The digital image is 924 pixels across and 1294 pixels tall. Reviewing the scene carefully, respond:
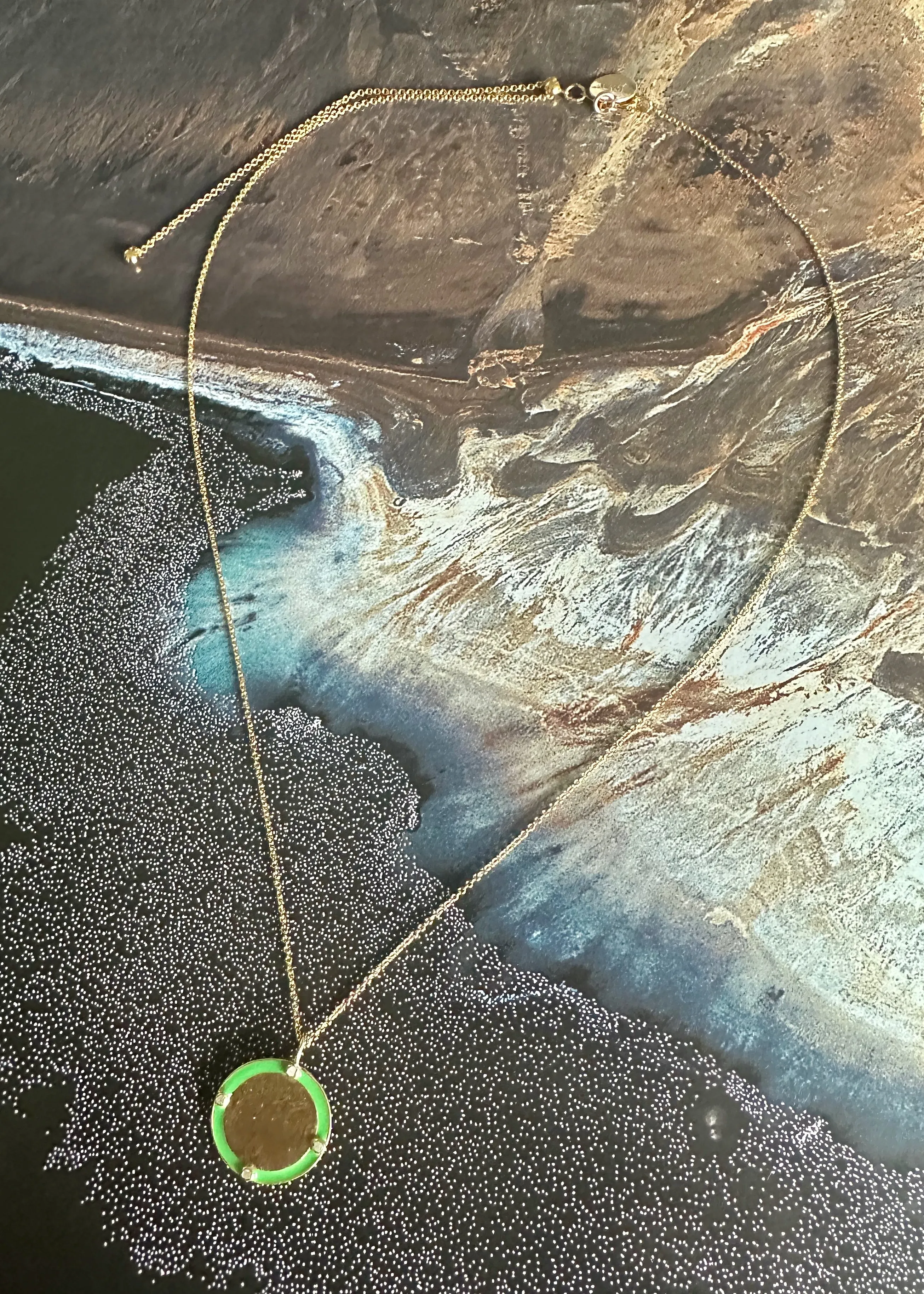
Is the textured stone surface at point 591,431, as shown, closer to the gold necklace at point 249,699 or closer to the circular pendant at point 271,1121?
the gold necklace at point 249,699

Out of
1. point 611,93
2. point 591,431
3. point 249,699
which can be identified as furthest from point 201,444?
point 611,93

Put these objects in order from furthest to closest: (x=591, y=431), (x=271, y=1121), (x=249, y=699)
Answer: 1. (x=591, y=431)
2. (x=249, y=699)
3. (x=271, y=1121)

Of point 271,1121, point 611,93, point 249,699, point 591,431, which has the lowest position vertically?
point 271,1121

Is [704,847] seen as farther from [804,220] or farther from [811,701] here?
[804,220]

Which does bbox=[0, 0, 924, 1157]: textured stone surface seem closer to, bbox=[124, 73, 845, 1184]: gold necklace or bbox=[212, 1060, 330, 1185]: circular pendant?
bbox=[124, 73, 845, 1184]: gold necklace

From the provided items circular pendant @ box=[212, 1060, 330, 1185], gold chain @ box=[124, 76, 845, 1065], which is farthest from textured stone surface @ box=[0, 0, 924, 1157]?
circular pendant @ box=[212, 1060, 330, 1185]

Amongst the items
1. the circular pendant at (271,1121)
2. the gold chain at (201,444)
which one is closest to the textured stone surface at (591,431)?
the gold chain at (201,444)

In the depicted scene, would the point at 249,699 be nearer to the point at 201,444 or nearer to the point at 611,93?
the point at 201,444

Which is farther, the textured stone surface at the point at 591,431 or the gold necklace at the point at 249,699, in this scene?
the textured stone surface at the point at 591,431
